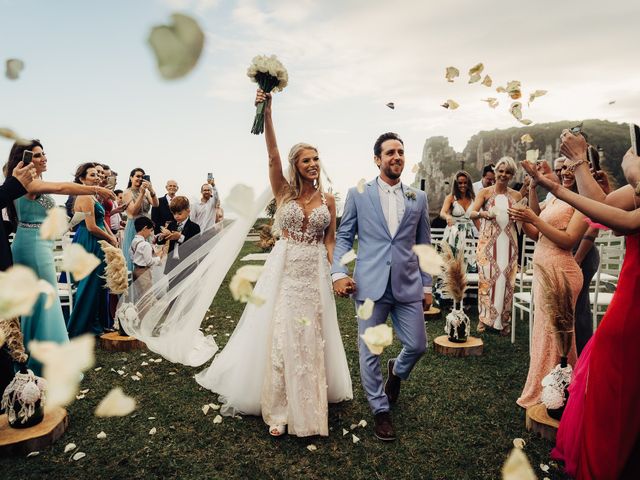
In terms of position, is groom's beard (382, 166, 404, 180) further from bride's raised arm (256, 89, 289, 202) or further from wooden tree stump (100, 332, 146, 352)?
wooden tree stump (100, 332, 146, 352)

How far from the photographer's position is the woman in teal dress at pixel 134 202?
7162 millimetres

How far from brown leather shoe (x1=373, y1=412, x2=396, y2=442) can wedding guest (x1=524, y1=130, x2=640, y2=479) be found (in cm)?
128

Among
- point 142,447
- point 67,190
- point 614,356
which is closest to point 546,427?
point 614,356

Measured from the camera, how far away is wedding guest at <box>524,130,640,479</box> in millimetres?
2322

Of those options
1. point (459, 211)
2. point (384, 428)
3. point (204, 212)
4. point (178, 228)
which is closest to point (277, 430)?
point (384, 428)

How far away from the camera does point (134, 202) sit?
24.2ft

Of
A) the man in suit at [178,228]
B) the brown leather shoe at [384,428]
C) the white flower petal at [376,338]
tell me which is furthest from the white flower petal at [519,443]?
the man in suit at [178,228]

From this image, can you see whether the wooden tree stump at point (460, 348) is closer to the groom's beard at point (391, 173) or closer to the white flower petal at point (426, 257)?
the white flower petal at point (426, 257)

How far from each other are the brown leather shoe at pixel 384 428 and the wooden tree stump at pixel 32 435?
8.20 feet

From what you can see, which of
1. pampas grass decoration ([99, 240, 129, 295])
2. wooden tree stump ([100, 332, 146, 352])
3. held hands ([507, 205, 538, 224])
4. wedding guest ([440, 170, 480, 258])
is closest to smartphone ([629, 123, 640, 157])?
held hands ([507, 205, 538, 224])

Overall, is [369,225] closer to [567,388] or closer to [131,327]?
[567,388]

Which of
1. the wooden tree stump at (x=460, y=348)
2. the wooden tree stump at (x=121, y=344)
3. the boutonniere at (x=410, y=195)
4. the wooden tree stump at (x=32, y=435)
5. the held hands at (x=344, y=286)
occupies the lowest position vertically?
the wooden tree stump at (x=460, y=348)

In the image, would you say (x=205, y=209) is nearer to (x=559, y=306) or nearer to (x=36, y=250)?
(x=36, y=250)

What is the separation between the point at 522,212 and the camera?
11.6 ft
